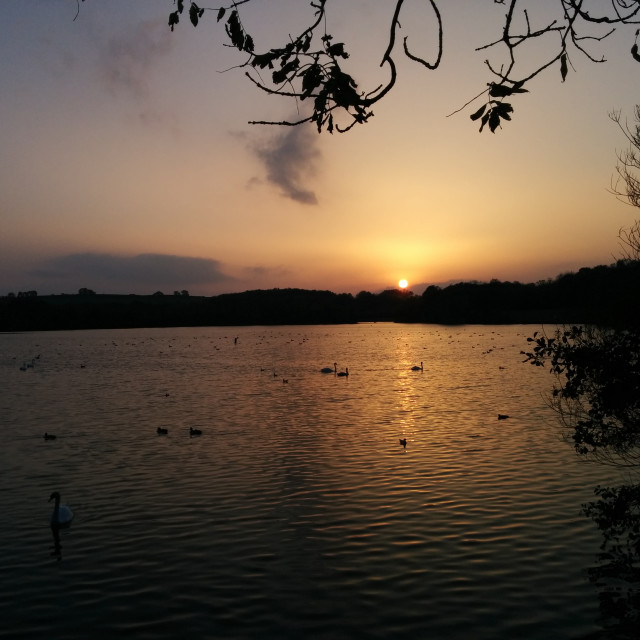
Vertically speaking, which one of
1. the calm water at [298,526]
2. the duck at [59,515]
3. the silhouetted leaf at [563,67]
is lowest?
the calm water at [298,526]

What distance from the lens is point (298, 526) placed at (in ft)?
43.0

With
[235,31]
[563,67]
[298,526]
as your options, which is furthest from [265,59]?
[298,526]

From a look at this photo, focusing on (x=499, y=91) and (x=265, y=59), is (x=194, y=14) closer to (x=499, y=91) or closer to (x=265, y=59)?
(x=265, y=59)

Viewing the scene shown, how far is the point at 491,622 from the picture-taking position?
8805 mm

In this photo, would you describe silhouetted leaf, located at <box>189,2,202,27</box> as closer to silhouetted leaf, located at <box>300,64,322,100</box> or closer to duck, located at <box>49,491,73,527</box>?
silhouetted leaf, located at <box>300,64,322,100</box>

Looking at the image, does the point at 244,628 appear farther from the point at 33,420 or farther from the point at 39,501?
the point at 33,420

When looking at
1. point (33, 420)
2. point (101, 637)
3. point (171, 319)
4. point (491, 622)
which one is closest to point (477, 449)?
point (491, 622)

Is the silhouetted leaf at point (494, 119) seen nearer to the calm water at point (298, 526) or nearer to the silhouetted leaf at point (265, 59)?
the silhouetted leaf at point (265, 59)

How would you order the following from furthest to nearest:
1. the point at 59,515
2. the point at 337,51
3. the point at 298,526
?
the point at 298,526 < the point at 59,515 < the point at 337,51

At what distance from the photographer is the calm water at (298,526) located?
9.16 m

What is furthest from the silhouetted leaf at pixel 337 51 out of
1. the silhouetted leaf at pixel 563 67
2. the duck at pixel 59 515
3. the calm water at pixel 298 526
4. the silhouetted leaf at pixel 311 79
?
the duck at pixel 59 515

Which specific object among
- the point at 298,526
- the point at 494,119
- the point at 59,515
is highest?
the point at 494,119

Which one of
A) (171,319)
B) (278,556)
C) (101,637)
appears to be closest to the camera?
(101,637)

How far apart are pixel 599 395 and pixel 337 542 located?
521 cm
